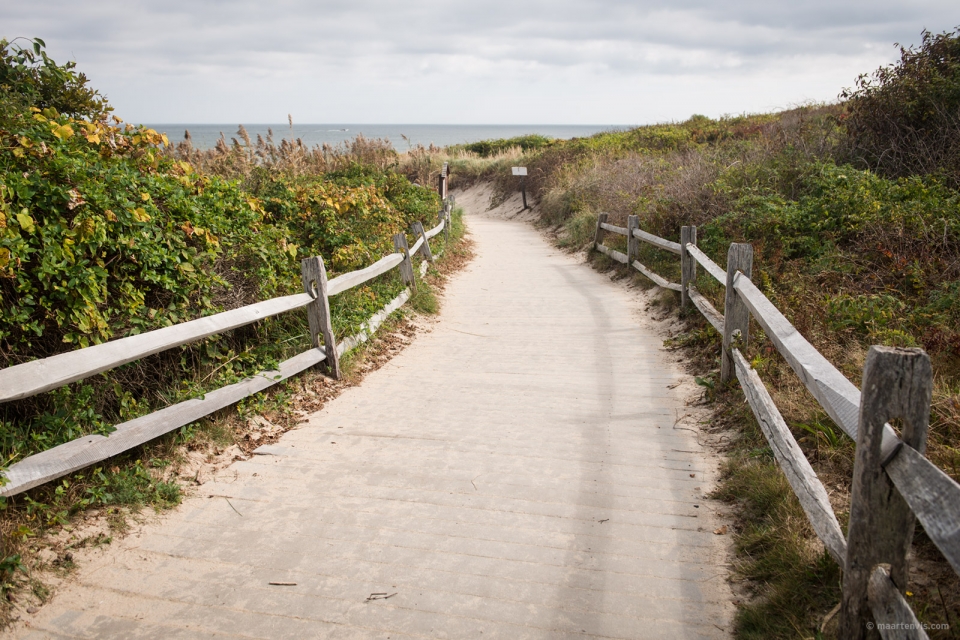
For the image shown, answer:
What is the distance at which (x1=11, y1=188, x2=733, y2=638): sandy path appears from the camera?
3199 millimetres

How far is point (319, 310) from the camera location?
21.0ft

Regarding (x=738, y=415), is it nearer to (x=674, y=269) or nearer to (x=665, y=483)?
(x=665, y=483)

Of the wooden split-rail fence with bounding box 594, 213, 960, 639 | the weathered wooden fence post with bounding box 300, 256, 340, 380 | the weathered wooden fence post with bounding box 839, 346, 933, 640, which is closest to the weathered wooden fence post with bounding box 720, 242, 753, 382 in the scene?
the wooden split-rail fence with bounding box 594, 213, 960, 639

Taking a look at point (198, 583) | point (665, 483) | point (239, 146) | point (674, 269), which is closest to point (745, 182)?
point (674, 269)

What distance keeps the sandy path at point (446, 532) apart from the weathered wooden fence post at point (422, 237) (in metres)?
5.89

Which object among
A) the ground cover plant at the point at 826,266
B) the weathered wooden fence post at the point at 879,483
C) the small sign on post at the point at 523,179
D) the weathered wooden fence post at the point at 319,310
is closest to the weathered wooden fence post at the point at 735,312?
the ground cover plant at the point at 826,266

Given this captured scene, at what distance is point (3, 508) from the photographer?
3.51 metres

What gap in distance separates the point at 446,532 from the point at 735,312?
3.50 meters

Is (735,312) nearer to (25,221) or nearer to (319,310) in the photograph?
(319,310)

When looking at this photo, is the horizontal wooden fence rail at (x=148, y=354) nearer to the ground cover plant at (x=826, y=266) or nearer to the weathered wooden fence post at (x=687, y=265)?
the ground cover plant at (x=826, y=266)

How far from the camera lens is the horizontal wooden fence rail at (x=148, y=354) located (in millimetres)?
3445

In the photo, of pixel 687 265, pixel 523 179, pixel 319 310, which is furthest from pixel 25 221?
pixel 523 179

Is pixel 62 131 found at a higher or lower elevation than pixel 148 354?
higher

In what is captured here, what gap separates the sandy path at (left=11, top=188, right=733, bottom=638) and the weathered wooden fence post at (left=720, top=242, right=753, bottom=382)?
0.57m
